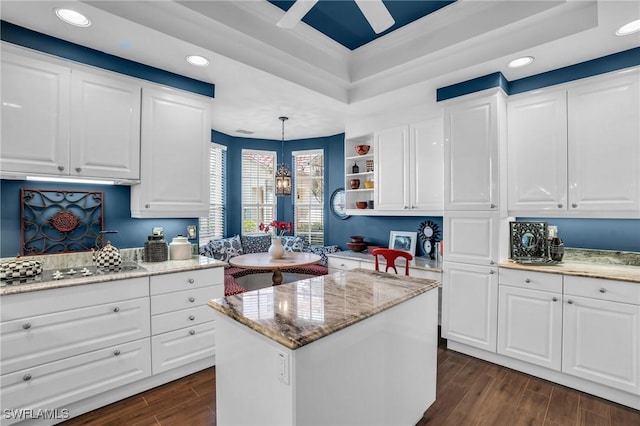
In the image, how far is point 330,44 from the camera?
9.84 ft

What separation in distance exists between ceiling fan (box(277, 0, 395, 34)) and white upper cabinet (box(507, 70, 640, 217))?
68.4 inches

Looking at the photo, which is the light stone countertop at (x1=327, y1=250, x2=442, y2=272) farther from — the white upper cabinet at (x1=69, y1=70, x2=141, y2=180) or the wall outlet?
the white upper cabinet at (x1=69, y1=70, x2=141, y2=180)

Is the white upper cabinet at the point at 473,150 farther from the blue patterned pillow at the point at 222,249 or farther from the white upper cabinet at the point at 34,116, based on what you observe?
the white upper cabinet at the point at 34,116

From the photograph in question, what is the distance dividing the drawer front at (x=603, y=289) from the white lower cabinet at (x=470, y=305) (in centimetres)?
55

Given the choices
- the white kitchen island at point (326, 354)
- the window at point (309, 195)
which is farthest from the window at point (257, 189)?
the white kitchen island at point (326, 354)

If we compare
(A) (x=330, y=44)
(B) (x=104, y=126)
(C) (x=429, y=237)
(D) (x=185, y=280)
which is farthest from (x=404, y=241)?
(B) (x=104, y=126)

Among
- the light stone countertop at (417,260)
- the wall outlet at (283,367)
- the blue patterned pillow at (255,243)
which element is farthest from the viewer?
the blue patterned pillow at (255,243)

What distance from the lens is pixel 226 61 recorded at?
255 cm

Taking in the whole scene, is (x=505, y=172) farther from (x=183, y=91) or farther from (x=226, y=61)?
(x=183, y=91)

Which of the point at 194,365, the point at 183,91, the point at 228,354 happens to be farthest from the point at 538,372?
the point at 183,91

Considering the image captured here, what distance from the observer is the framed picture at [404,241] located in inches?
160

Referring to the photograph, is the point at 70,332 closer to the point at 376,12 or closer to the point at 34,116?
the point at 34,116

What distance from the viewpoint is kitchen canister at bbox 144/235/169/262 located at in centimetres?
277

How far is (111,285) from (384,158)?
3.19 meters
